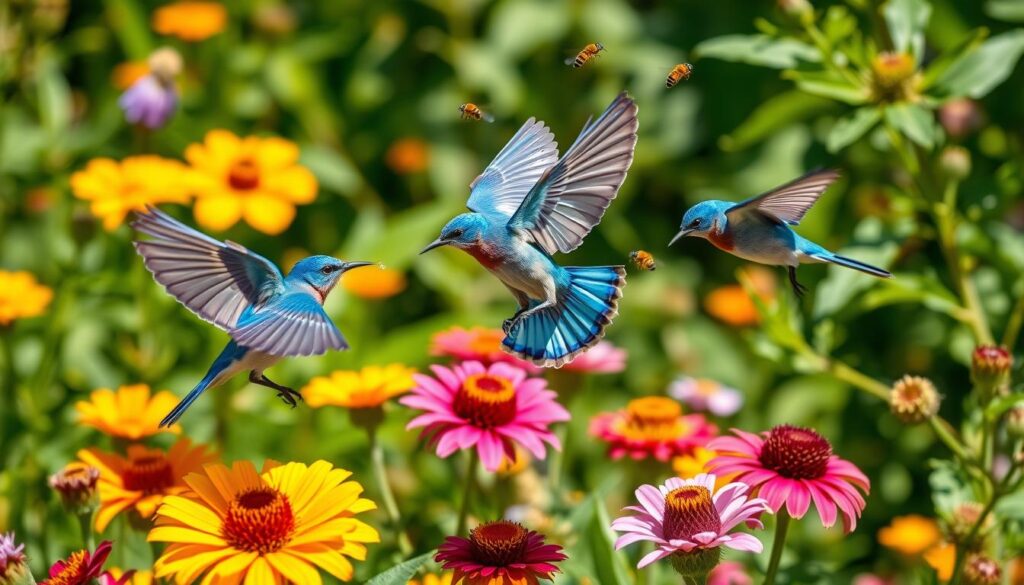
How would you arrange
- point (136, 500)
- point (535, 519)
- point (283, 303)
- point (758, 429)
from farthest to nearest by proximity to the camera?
point (758, 429)
point (535, 519)
point (136, 500)
point (283, 303)

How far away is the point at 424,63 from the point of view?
3205 millimetres

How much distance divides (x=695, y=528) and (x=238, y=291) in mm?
416

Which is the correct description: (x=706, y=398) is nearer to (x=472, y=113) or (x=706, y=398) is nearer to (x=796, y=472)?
(x=796, y=472)

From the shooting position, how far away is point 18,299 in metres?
1.79

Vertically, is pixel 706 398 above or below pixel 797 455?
below

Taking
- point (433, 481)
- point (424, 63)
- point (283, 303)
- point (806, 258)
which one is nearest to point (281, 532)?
point (283, 303)

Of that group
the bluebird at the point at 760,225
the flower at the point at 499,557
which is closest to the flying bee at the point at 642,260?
the bluebird at the point at 760,225

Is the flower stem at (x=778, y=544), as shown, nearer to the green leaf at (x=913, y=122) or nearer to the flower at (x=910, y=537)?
the green leaf at (x=913, y=122)

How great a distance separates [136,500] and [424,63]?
2.13 meters

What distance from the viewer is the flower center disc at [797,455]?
1118 mm

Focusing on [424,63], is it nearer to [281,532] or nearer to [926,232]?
[926,232]

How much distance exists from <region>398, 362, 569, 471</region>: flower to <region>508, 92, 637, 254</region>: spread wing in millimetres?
285

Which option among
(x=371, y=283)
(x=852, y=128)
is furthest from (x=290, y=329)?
(x=371, y=283)

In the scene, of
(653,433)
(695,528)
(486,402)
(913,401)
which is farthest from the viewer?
(653,433)
